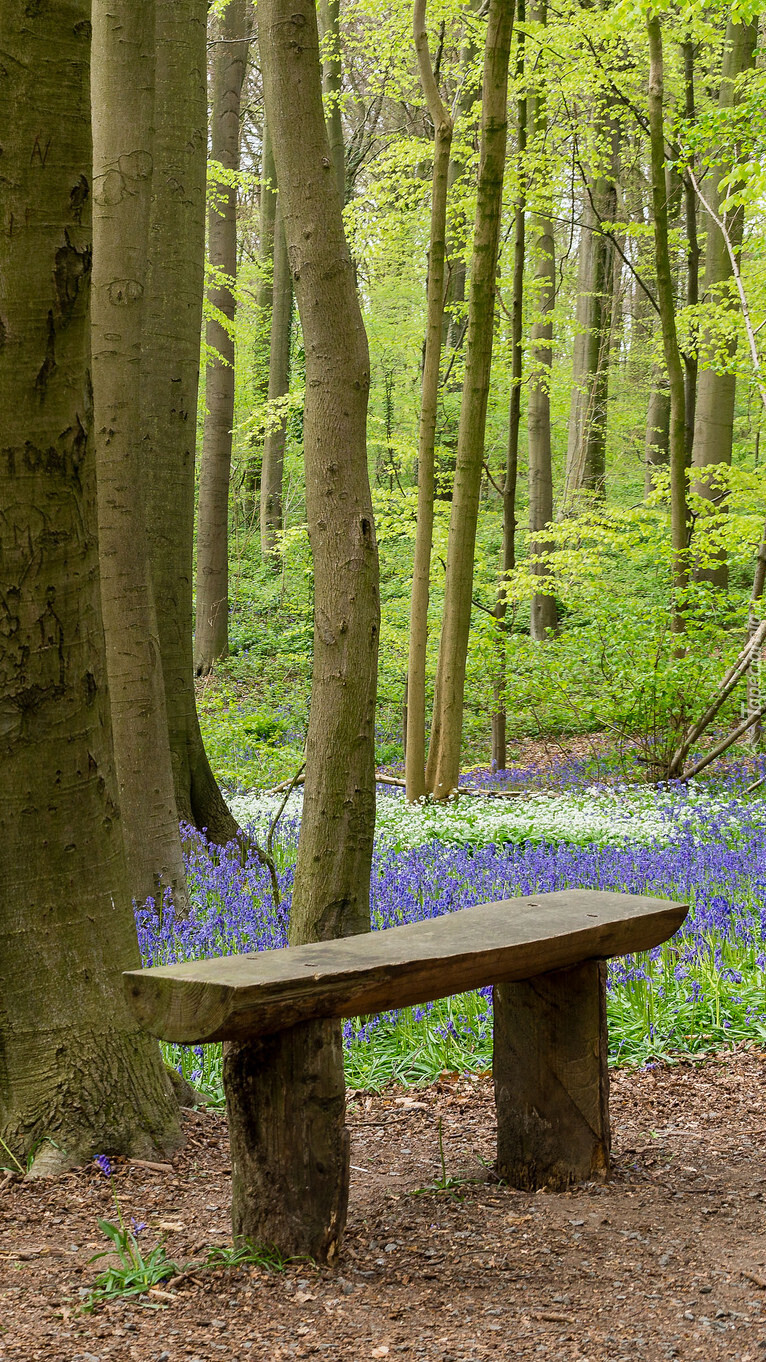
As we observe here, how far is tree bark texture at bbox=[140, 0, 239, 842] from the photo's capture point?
6180 millimetres

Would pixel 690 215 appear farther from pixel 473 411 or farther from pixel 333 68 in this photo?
pixel 333 68

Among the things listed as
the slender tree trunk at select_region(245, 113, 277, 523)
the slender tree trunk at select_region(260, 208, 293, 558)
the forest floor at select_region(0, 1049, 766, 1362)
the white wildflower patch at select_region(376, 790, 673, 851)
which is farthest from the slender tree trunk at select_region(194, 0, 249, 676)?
the forest floor at select_region(0, 1049, 766, 1362)

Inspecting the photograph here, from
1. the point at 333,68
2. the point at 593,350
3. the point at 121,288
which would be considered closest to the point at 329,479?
the point at 121,288

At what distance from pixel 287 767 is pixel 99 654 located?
8593 mm

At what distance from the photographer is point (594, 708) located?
9.73m

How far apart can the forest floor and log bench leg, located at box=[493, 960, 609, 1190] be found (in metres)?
0.08

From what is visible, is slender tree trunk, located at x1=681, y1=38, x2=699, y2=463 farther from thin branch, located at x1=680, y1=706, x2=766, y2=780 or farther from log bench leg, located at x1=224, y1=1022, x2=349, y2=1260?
log bench leg, located at x1=224, y1=1022, x2=349, y2=1260

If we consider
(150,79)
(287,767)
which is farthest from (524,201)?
(150,79)

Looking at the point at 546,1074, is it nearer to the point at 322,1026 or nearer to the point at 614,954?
the point at 614,954

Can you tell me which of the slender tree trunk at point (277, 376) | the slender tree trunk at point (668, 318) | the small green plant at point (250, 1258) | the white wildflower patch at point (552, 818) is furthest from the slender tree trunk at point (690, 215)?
the small green plant at point (250, 1258)

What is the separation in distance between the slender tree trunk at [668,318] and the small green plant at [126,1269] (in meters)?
8.05

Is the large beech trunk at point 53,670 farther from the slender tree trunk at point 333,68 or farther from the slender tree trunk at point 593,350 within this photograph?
the slender tree trunk at point 593,350

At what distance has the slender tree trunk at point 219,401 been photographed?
1597 cm

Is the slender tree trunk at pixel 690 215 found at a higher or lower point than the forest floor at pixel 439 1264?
higher
